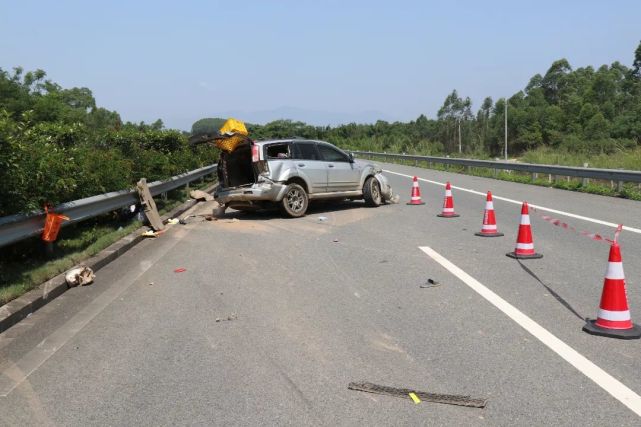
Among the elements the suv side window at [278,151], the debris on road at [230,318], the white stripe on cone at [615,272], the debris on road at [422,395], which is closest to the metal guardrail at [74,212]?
the suv side window at [278,151]

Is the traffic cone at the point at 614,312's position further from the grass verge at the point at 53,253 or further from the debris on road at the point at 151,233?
the debris on road at the point at 151,233

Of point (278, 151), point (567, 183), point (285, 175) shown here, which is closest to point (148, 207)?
point (285, 175)

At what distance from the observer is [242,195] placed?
42.6ft

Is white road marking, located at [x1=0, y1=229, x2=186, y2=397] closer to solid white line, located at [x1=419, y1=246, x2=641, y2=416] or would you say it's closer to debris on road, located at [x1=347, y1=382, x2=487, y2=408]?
debris on road, located at [x1=347, y1=382, x2=487, y2=408]

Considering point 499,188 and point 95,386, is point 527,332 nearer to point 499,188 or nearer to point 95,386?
point 95,386

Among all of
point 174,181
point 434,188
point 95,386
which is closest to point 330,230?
point 174,181

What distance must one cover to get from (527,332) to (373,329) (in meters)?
1.32

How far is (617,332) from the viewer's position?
4.98 meters

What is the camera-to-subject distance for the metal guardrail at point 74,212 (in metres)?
6.89

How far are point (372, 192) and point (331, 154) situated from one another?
1480 millimetres

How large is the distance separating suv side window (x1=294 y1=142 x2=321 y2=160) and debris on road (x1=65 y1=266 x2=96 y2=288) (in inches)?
272

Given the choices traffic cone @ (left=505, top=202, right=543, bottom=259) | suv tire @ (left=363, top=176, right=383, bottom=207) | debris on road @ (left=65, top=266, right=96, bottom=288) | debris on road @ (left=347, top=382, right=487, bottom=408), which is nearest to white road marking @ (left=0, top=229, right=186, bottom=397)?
debris on road @ (left=65, top=266, right=96, bottom=288)

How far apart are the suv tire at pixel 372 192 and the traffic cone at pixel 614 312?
1005cm

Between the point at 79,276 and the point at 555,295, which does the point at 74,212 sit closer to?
the point at 79,276
